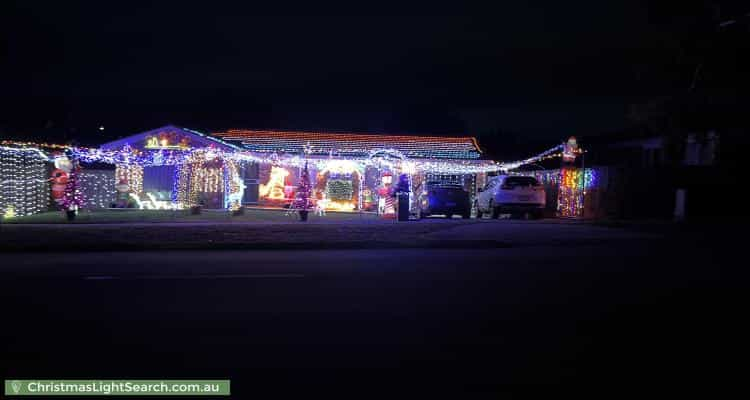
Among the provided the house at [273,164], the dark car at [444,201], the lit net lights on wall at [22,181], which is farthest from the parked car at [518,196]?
the lit net lights on wall at [22,181]

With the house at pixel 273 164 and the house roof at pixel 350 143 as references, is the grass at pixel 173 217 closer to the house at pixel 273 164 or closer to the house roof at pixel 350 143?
the house at pixel 273 164

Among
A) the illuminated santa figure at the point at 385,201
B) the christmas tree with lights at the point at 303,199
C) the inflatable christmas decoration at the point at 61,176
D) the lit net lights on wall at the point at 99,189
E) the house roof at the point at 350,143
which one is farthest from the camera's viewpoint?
the house roof at the point at 350,143

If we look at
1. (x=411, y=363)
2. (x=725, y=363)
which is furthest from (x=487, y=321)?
(x=725, y=363)

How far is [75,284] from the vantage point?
967cm

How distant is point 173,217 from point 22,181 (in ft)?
20.1

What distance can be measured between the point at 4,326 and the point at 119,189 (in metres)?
21.0

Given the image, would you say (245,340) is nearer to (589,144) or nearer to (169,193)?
(169,193)

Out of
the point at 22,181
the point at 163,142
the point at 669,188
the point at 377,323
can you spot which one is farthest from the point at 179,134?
the point at 377,323

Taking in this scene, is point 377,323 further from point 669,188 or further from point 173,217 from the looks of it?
point 669,188

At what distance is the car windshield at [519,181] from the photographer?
78.7ft

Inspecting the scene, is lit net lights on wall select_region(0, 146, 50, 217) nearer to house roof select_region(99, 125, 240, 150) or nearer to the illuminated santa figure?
house roof select_region(99, 125, 240, 150)

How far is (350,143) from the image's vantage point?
30016mm

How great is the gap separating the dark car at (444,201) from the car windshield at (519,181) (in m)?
1.87

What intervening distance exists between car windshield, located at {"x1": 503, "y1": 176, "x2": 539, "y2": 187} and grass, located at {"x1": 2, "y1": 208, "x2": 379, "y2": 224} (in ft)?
16.8
